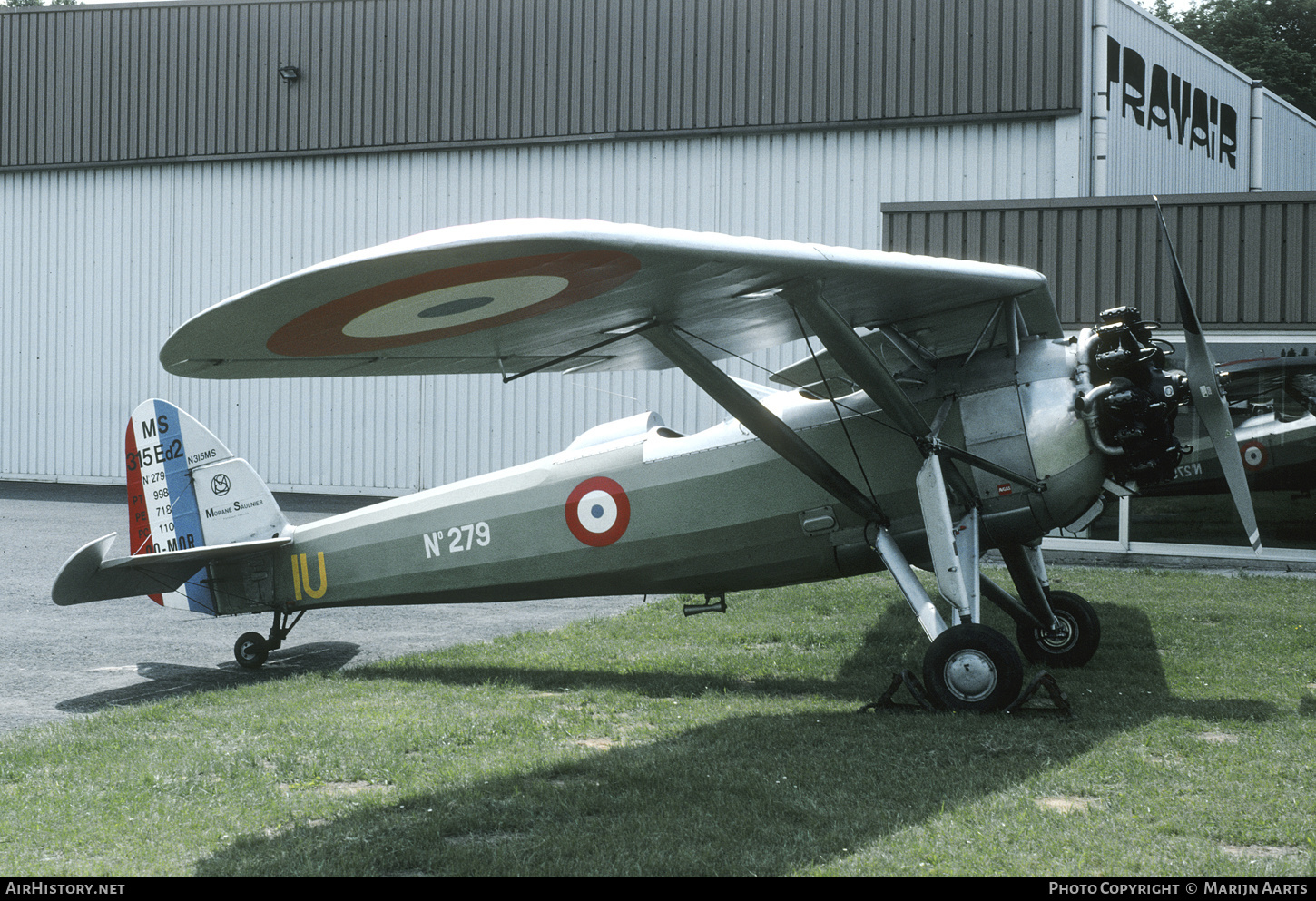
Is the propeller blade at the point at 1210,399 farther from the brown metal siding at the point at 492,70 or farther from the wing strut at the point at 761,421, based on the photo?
the brown metal siding at the point at 492,70

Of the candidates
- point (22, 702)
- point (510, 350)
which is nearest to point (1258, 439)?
point (510, 350)

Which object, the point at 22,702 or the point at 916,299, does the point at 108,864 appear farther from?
the point at 916,299

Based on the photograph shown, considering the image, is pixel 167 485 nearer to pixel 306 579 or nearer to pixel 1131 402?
pixel 306 579

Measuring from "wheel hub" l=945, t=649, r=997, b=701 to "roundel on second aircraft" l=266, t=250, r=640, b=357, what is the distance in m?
3.03

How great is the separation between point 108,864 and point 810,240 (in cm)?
1486

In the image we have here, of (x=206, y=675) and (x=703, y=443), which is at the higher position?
(x=703, y=443)

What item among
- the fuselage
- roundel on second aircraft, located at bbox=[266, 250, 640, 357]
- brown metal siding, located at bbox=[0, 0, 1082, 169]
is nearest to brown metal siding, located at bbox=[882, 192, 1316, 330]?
brown metal siding, located at bbox=[0, 0, 1082, 169]

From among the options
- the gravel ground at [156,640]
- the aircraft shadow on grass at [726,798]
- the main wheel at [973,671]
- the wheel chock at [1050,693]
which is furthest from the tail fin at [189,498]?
the wheel chock at [1050,693]

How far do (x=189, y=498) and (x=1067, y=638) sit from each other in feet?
23.2

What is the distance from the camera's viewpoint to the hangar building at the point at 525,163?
16.4 meters

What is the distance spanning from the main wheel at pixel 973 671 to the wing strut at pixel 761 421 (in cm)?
107

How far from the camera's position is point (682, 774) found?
17.7 feet

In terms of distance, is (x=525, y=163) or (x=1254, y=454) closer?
(x=1254, y=454)

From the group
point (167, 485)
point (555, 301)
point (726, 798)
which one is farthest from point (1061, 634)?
point (167, 485)
